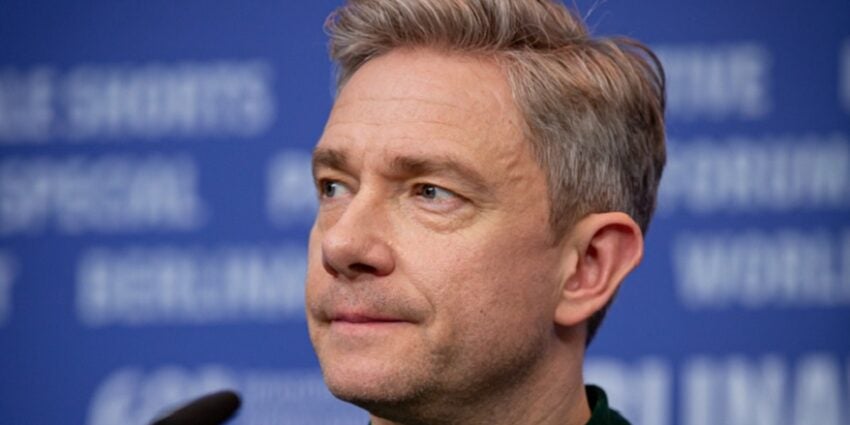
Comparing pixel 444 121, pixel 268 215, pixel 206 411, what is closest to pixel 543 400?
pixel 444 121

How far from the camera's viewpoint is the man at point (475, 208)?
2000 mm

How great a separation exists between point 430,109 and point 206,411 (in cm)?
57

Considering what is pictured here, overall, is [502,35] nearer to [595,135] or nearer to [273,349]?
[595,135]

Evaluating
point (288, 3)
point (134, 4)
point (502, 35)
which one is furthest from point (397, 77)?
point (134, 4)

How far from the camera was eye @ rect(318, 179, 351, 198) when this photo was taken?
216 cm

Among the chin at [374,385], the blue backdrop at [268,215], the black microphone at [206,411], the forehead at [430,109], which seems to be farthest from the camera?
the blue backdrop at [268,215]

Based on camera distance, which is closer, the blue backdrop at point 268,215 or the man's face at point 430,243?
the man's face at point 430,243

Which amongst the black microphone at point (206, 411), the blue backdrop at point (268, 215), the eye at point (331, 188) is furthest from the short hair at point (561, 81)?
the blue backdrop at point (268, 215)

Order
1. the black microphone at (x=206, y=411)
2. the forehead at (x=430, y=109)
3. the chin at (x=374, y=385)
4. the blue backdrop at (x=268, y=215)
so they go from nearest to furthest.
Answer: the black microphone at (x=206, y=411) → the chin at (x=374, y=385) → the forehead at (x=430, y=109) → the blue backdrop at (x=268, y=215)

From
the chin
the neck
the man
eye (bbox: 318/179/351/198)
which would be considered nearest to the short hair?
the man

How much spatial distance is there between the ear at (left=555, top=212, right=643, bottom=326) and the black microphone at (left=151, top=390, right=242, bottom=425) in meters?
0.55

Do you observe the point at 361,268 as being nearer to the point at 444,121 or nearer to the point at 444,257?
the point at 444,257

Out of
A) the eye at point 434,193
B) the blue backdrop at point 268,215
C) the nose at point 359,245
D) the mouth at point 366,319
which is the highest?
the eye at point 434,193

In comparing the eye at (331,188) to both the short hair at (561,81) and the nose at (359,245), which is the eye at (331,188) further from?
the short hair at (561,81)
